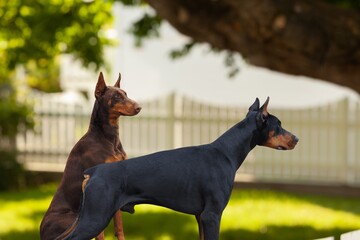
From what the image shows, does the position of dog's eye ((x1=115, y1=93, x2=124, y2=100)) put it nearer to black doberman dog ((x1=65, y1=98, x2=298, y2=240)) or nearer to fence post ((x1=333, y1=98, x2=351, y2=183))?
black doberman dog ((x1=65, y1=98, x2=298, y2=240))

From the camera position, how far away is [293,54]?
30.2 ft

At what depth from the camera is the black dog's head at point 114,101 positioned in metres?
3.64

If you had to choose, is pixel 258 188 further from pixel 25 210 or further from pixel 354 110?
pixel 25 210

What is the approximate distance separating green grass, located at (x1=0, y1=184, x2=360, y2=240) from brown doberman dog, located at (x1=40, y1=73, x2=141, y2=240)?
613 cm

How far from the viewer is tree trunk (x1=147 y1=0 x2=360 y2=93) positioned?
8.91m

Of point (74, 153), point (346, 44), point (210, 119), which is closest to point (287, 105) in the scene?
point (210, 119)

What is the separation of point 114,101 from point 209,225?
70 cm

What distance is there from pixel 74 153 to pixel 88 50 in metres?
8.09

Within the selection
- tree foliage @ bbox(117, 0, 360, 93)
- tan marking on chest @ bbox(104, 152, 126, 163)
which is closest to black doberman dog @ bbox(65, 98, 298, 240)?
tan marking on chest @ bbox(104, 152, 126, 163)

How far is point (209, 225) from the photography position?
3396 millimetres

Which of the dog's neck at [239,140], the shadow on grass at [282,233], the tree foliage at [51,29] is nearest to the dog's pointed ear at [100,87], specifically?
the dog's neck at [239,140]

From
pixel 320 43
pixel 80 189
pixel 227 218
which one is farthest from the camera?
pixel 227 218

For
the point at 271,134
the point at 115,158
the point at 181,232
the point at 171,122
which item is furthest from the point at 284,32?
the point at 171,122

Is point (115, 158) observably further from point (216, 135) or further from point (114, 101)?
point (216, 135)
